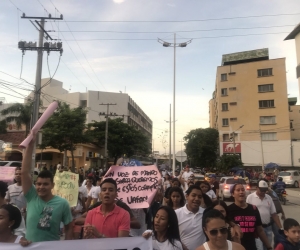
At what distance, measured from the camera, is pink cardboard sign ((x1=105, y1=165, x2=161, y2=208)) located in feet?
18.9

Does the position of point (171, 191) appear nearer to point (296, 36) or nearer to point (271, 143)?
point (296, 36)

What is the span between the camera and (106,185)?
149 inches

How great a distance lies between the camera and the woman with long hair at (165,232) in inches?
134

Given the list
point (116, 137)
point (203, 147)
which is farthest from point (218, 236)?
point (203, 147)

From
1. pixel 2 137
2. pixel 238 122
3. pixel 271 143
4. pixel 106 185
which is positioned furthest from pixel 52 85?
pixel 106 185

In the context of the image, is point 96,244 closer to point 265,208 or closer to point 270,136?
point 265,208

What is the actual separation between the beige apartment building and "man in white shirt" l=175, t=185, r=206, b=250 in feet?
135

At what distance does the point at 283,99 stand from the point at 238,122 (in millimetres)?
7190

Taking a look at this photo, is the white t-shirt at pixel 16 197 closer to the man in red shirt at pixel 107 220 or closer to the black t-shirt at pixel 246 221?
the man in red shirt at pixel 107 220

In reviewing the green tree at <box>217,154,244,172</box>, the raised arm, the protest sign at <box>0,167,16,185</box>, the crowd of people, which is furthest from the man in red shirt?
the green tree at <box>217,154,244,172</box>

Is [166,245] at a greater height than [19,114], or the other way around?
[19,114]

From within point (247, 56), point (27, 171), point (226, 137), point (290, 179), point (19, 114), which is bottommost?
point (290, 179)

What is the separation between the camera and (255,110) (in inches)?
1882

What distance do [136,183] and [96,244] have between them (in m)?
2.75
